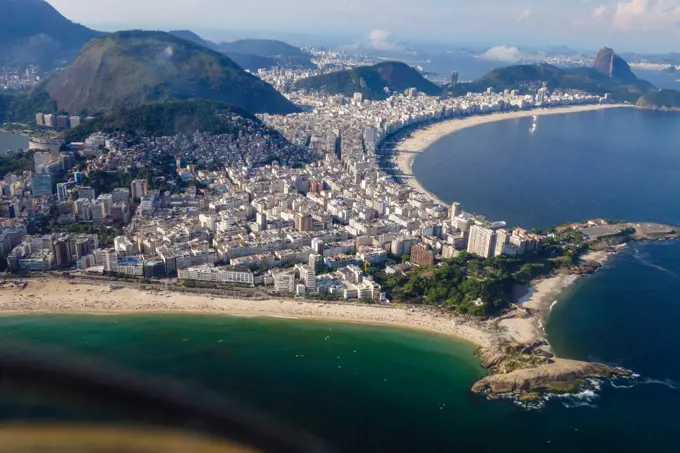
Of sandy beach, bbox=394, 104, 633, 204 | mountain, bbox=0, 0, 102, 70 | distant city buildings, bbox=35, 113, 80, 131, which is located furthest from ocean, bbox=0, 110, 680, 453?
mountain, bbox=0, 0, 102, 70

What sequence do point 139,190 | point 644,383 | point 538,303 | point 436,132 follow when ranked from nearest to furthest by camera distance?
point 644,383, point 538,303, point 139,190, point 436,132

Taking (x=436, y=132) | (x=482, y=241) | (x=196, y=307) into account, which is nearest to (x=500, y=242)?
(x=482, y=241)

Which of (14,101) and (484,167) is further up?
(14,101)

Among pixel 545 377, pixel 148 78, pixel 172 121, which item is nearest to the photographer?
pixel 545 377


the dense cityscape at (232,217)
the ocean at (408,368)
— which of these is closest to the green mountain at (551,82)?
the dense cityscape at (232,217)

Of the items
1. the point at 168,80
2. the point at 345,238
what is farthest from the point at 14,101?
the point at 345,238

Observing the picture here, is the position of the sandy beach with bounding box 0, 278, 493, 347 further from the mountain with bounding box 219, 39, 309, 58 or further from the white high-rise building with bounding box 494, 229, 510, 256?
the mountain with bounding box 219, 39, 309, 58

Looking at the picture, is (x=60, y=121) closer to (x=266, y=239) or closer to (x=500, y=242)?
(x=266, y=239)

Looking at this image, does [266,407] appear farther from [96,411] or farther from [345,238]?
[345,238]

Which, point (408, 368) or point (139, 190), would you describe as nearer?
point (408, 368)
